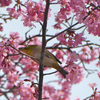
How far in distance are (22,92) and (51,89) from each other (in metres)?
3.66

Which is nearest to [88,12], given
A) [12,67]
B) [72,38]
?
[72,38]

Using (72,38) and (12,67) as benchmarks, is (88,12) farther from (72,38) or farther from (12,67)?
(12,67)

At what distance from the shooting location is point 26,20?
10.8 ft

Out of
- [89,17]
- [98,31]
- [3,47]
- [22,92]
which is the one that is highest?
[89,17]

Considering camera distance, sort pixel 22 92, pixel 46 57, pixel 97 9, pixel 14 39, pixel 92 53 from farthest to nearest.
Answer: pixel 92 53 → pixel 22 92 → pixel 46 57 → pixel 14 39 → pixel 97 9

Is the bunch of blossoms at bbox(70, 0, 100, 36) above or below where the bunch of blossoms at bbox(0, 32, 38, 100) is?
above

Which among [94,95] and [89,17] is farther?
[94,95]

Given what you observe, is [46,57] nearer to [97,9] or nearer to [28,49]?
[28,49]

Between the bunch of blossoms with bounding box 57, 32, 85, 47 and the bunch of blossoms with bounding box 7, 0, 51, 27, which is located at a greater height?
the bunch of blossoms with bounding box 7, 0, 51, 27

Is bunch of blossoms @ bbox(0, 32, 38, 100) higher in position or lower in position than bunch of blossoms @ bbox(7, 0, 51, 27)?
lower

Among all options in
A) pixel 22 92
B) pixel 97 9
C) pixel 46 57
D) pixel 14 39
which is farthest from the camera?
pixel 22 92

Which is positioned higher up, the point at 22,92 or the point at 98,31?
the point at 98,31

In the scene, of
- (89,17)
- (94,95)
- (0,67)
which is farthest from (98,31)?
(0,67)

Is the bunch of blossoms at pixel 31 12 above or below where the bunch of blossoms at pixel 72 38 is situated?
above
